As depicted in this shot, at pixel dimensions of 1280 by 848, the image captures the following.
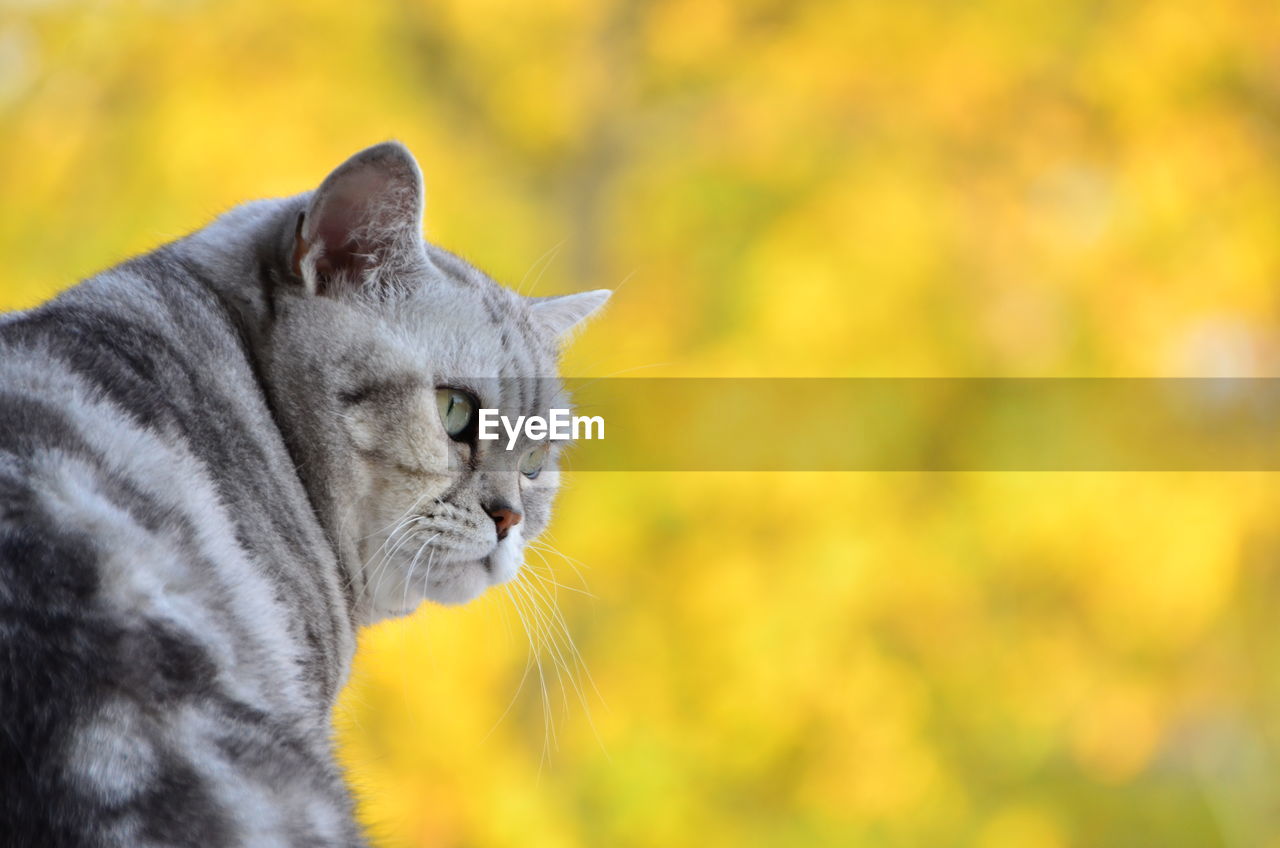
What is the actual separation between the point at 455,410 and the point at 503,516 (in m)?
0.10

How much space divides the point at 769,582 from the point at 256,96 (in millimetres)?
1198

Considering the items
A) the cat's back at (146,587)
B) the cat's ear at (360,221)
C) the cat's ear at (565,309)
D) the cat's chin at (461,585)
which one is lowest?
the cat's back at (146,587)

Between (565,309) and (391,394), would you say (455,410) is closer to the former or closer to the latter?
(391,394)

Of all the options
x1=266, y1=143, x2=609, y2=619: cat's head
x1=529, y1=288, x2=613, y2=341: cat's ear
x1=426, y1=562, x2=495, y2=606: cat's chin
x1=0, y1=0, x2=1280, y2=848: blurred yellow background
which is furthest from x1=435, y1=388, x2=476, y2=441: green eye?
x1=0, y1=0, x2=1280, y2=848: blurred yellow background

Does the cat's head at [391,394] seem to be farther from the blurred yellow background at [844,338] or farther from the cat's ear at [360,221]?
the blurred yellow background at [844,338]

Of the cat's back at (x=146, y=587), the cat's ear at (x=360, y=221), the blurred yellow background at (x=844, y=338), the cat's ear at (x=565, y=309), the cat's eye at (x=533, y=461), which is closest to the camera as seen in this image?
the cat's back at (x=146, y=587)

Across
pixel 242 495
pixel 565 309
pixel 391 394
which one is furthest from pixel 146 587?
pixel 565 309

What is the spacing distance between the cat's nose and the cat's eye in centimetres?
7

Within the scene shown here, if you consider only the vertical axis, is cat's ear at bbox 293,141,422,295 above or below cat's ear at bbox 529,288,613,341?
below

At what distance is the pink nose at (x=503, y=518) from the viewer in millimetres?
1089

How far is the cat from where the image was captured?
0.64 meters

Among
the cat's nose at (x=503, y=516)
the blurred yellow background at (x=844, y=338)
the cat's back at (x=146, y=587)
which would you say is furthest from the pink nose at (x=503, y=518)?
the blurred yellow background at (x=844, y=338)

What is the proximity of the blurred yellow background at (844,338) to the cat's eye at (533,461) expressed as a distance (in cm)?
96

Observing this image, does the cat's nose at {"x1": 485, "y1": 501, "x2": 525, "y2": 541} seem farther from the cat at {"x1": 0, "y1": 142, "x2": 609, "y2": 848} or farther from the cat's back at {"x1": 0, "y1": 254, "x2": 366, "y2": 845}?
the cat's back at {"x1": 0, "y1": 254, "x2": 366, "y2": 845}
